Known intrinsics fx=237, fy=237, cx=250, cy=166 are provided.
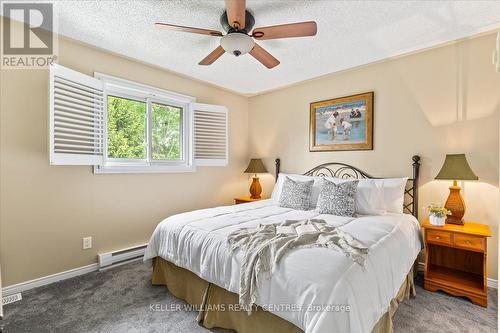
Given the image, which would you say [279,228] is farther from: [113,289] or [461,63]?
[461,63]

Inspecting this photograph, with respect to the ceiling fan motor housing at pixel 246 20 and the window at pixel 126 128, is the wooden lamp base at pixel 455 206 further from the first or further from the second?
the window at pixel 126 128

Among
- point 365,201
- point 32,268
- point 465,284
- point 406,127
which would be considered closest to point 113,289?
point 32,268

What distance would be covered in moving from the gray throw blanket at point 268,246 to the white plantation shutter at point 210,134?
6.88 feet

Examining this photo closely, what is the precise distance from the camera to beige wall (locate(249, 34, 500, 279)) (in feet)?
7.72

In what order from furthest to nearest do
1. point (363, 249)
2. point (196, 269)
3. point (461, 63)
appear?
point (461, 63), point (196, 269), point (363, 249)

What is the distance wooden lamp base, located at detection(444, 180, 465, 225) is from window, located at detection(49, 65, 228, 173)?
9.53 feet

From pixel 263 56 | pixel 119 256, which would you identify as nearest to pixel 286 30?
pixel 263 56

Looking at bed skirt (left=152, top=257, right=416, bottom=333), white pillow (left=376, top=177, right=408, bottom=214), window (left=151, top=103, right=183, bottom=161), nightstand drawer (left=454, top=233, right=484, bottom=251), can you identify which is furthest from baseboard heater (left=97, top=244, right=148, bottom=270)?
nightstand drawer (left=454, top=233, right=484, bottom=251)

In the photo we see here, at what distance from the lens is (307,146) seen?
12.2 feet

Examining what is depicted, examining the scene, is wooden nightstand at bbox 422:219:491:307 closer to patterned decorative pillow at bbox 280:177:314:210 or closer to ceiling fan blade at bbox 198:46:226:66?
patterned decorative pillow at bbox 280:177:314:210

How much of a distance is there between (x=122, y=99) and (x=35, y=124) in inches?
39.2

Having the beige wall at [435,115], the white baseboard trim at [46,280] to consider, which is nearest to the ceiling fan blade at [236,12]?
the beige wall at [435,115]

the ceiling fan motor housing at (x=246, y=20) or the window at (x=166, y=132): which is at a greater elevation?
the ceiling fan motor housing at (x=246, y=20)

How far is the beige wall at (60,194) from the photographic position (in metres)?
2.21
